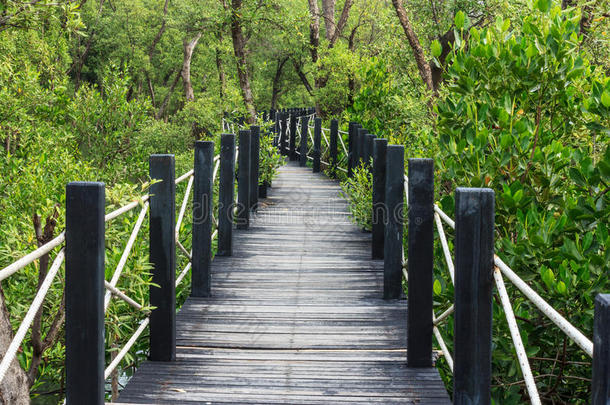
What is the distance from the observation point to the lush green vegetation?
4.24 metres

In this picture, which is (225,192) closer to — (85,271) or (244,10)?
(85,271)

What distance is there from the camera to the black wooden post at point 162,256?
4.09 meters

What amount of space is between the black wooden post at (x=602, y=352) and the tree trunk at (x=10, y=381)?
3111 millimetres

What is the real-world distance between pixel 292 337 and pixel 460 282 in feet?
6.94

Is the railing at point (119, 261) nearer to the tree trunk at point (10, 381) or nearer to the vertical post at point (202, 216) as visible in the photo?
the vertical post at point (202, 216)

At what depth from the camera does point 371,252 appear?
7258 millimetres

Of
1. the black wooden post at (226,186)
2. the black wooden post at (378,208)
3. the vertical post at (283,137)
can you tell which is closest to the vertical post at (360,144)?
the black wooden post at (378,208)

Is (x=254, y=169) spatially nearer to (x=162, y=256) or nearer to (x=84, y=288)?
(x=162, y=256)

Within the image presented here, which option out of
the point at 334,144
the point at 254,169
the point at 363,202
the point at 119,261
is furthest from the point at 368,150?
the point at 119,261

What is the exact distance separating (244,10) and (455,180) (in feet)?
47.8

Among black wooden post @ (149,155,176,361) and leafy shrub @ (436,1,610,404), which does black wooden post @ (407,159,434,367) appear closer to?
leafy shrub @ (436,1,610,404)

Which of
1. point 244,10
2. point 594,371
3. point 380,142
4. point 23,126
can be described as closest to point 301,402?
point 594,371

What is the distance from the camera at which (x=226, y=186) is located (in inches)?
261

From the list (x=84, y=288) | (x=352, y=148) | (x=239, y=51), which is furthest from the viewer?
(x=239, y=51)
